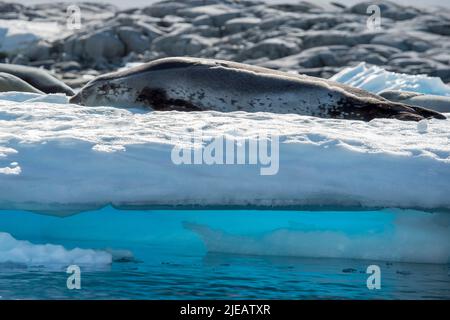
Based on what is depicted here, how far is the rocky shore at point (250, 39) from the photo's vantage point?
22016 mm

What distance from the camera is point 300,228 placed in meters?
3.98

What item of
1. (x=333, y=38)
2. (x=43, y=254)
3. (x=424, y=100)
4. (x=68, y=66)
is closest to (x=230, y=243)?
(x=43, y=254)

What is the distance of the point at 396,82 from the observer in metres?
10.2

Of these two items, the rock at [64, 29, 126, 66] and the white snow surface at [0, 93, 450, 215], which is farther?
the rock at [64, 29, 126, 66]

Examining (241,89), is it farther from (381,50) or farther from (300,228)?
(381,50)

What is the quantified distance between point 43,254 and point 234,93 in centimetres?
281

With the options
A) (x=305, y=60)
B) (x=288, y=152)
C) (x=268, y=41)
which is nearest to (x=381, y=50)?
(x=305, y=60)

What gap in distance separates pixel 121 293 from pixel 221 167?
100 centimetres

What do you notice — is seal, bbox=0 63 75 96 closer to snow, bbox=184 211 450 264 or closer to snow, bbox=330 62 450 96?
snow, bbox=330 62 450 96

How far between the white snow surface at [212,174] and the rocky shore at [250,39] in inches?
613

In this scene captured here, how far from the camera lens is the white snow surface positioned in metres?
3.90

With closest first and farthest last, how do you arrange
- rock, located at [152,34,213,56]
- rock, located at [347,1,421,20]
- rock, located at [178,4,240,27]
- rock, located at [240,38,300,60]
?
1. rock, located at [240,38,300,60]
2. rock, located at [152,34,213,56]
3. rock, located at [347,1,421,20]
4. rock, located at [178,4,240,27]

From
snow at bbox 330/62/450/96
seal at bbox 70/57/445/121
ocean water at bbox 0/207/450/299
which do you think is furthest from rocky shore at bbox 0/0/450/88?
ocean water at bbox 0/207/450/299

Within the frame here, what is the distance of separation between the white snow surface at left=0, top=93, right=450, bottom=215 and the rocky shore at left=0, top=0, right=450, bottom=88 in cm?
1556
